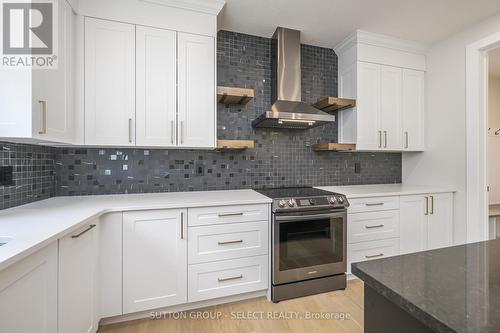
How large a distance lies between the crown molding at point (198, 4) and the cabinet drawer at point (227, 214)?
1.71m

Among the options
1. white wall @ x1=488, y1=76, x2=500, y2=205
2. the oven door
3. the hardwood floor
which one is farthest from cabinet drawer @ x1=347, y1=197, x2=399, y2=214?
white wall @ x1=488, y1=76, x2=500, y2=205

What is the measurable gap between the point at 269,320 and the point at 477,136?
107 inches

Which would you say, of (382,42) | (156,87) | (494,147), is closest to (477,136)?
(382,42)

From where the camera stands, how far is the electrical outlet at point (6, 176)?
1504 mm

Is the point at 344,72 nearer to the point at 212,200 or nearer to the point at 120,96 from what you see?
the point at 212,200

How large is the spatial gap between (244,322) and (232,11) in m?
2.65

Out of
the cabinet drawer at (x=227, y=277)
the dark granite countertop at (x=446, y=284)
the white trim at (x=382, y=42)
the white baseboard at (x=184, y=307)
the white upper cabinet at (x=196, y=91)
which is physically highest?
the white trim at (x=382, y=42)

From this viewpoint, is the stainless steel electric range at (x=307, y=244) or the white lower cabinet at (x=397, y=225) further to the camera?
the white lower cabinet at (x=397, y=225)

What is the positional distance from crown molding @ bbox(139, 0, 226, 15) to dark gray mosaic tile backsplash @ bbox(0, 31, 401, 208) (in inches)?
16.8

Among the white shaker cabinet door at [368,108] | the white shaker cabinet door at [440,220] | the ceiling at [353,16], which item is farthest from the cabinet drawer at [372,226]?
the ceiling at [353,16]

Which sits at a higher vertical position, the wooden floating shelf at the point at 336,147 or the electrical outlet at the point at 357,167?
the wooden floating shelf at the point at 336,147

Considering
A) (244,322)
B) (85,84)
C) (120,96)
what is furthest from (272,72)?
(244,322)

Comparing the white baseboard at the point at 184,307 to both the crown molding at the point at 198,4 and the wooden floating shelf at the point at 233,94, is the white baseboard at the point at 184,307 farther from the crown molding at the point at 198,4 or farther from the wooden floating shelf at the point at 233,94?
the crown molding at the point at 198,4

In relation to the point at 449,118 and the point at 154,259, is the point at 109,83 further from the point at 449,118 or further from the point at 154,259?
the point at 449,118
